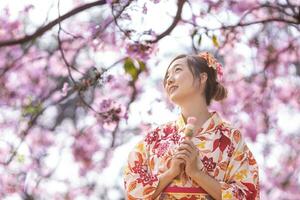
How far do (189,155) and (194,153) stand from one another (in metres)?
0.02

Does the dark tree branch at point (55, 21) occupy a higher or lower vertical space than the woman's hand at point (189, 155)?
higher

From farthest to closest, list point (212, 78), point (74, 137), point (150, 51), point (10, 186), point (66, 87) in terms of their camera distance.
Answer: point (74, 137)
point (10, 186)
point (66, 87)
point (150, 51)
point (212, 78)

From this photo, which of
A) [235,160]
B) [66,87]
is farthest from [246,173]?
[66,87]

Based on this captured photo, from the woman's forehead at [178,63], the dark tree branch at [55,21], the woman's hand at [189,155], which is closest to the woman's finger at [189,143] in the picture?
the woman's hand at [189,155]

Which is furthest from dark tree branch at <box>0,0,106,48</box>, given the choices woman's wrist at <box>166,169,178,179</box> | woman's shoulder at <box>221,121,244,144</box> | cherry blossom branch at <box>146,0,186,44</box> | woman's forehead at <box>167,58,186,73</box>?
woman's wrist at <box>166,169,178,179</box>

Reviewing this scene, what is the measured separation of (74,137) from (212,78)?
3621 millimetres

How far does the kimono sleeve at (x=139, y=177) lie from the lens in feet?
8.52

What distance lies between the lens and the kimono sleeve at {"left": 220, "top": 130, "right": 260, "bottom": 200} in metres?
2.56

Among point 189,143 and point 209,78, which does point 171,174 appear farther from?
point 209,78

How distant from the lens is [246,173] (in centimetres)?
259

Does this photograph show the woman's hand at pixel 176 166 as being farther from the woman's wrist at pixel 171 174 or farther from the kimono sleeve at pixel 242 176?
the kimono sleeve at pixel 242 176

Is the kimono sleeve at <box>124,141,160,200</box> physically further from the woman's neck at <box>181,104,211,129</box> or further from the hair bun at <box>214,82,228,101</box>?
the hair bun at <box>214,82,228,101</box>

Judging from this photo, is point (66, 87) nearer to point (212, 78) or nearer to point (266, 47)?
point (266, 47)

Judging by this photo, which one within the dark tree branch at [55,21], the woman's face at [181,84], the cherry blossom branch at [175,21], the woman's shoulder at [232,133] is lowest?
the woman's shoulder at [232,133]
